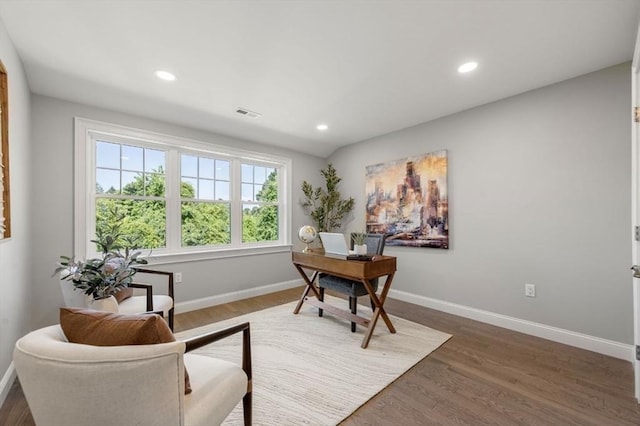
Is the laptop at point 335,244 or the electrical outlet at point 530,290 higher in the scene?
the laptop at point 335,244

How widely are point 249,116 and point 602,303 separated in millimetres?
3940

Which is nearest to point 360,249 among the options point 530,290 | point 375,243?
point 375,243

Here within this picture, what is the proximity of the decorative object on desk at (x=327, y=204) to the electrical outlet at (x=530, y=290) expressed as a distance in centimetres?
256

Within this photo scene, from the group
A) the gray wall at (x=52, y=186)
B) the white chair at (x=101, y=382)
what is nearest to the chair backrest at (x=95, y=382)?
the white chair at (x=101, y=382)

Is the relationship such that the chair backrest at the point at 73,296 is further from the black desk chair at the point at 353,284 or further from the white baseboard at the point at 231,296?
the black desk chair at the point at 353,284

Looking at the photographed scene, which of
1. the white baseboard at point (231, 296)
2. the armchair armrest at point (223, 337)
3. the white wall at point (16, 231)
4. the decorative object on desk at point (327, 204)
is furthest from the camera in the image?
the decorative object on desk at point (327, 204)

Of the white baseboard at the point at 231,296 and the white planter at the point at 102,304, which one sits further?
the white baseboard at the point at 231,296

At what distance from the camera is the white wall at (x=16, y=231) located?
1.70m

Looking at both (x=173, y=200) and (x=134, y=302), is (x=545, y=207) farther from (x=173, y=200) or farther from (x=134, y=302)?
(x=173, y=200)

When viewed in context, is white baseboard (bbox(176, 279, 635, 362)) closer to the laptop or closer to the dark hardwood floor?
the dark hardwood floor

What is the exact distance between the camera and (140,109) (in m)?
2.93

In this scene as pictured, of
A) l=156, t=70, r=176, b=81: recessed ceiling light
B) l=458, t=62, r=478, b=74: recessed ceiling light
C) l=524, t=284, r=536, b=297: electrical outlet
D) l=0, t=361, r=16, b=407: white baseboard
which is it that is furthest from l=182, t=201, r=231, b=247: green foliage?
l=524, t=284, r=536, b=297: electrical outlet

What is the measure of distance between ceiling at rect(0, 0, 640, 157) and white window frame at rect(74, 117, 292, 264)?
10.8 inches

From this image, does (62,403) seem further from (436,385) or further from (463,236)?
(463,236)
